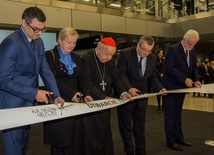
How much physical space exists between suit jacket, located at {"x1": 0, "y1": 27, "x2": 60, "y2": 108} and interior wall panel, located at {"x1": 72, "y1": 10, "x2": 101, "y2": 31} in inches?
274

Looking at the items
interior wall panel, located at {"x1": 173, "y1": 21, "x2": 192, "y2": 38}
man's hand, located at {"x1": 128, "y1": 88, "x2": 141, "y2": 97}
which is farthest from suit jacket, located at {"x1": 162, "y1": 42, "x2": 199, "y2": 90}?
interior wall panel, located at {"x1": 173, "y1": 21, "x2": 192, "y2": 38}

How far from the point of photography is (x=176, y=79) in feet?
12.6

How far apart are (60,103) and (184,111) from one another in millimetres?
5745

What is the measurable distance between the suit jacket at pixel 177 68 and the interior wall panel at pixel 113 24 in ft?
20.8

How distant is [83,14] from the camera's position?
A: 9266mm

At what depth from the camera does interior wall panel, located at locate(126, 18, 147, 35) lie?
10875 mm

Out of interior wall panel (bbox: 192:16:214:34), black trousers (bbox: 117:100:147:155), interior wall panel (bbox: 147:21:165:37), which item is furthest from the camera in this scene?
interior wall panel (bbox: 192:16:214:34)

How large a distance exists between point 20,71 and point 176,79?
2489 mm

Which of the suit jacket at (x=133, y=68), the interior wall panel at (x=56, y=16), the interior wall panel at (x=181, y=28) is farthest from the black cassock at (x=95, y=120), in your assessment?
the interior wall panel at (x=181, y=28)

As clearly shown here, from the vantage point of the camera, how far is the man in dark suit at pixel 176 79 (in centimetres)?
381

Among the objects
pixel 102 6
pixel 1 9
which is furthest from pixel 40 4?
pixel 102 6

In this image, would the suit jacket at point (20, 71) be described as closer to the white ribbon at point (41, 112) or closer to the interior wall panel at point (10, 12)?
the white ribbon at point (41, 112)

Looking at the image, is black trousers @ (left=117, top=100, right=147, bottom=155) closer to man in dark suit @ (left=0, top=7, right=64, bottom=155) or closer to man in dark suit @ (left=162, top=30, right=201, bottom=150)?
man in dark suit @ (left=162, top=30, right=201, bottom=150)

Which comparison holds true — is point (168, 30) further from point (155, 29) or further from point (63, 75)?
point (63, 75)
